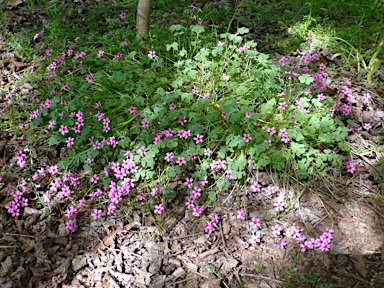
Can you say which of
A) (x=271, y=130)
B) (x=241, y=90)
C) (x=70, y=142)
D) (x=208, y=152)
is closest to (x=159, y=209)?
(x=208, y=152)

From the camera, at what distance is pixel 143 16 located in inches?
135

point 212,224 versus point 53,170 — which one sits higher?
point 53,170

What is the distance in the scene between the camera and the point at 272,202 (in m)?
2.70

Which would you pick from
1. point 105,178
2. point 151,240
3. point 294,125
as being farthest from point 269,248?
point 105,178

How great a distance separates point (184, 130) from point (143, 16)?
4.08ft

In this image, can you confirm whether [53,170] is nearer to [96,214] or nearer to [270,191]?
[96,214]

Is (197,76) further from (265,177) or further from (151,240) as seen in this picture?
(151,240)

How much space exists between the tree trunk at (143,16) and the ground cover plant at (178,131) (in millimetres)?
116

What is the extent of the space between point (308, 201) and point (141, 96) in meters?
1.50

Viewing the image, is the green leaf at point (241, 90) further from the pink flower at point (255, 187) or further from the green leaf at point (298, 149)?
the pink flower at point (255, 187)

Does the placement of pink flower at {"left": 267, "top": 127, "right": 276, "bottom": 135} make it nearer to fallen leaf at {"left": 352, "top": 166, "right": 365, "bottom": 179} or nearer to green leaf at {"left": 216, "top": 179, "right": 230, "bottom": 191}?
green leaf at {"left": 216, "top": 179, "right": 230, "bottom": 191}

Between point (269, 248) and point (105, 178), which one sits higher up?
point (105, 178)

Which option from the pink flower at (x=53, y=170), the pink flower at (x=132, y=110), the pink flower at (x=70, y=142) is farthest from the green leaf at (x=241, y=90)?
the pink flower at (x=53, y=170)

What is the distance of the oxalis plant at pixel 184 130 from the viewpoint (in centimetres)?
271
